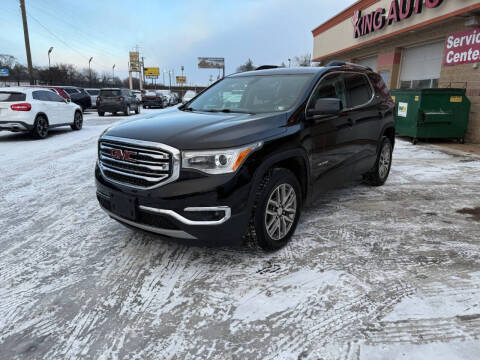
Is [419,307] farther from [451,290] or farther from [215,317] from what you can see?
[215,317]

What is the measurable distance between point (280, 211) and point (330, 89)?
1.69 metres

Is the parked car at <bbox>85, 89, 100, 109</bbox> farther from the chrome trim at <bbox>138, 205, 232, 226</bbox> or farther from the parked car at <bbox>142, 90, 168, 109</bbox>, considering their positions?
the chrome trim at <bbox>138, 205, 232, 226</bbox>

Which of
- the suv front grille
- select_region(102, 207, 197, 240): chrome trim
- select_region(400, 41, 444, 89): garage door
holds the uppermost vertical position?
select_region(400, 41, 444, 89): garage door

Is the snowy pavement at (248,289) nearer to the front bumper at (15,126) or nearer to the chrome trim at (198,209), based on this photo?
the chrome trim at (198,209)

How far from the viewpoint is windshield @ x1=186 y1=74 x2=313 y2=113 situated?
362cm

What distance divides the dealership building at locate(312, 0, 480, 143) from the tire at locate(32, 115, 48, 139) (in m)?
12.7

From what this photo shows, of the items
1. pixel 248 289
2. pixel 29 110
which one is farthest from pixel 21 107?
pixel 248 289

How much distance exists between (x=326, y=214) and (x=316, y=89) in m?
1.53

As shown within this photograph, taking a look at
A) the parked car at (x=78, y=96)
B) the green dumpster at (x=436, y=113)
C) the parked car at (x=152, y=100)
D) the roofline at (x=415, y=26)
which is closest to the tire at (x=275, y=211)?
the green dumpster at (x=436, y=113)

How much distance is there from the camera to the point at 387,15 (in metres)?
14.1

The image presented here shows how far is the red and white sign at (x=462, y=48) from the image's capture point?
10170mm

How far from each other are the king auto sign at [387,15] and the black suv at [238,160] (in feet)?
32.9

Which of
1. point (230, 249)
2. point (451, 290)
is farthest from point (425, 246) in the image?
point (230, 249)

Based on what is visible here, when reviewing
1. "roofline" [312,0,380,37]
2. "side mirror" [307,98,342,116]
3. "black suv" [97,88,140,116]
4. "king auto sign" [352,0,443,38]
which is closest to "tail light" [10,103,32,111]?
"side mirror" [307,98,342,116]
